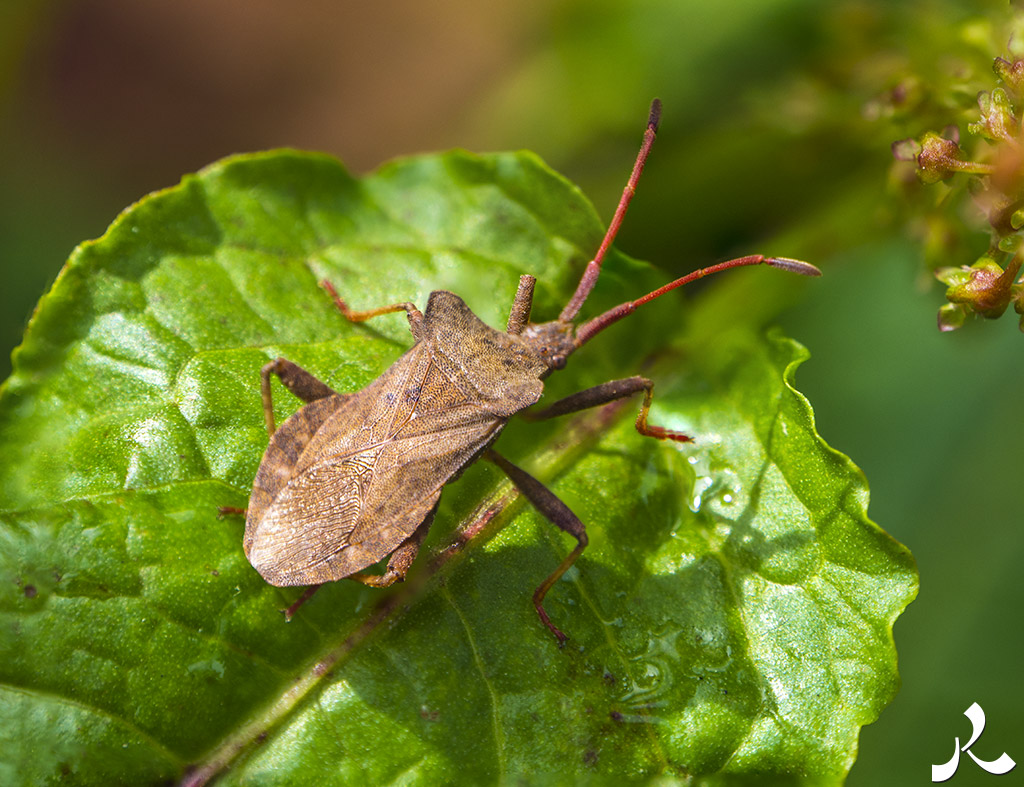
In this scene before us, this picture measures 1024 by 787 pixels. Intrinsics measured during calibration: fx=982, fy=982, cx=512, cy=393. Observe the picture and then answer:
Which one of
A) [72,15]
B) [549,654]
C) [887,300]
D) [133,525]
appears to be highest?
[72,15]

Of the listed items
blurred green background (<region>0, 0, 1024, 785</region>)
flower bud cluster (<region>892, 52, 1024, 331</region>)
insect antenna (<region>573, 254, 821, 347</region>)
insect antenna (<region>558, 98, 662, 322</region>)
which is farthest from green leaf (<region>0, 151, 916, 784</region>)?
blurred green background (<region>0, 0, 1024, 785</region>)

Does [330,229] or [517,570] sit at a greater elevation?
[330,229]

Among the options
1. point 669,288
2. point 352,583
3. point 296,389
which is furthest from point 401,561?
point 669,288

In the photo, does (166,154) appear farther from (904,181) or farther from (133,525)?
(904,181)

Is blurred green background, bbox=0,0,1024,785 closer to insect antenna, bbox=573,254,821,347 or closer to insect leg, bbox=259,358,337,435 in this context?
insect antenna, bbox=573,254,821,347

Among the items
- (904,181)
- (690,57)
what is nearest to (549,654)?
(904,181)

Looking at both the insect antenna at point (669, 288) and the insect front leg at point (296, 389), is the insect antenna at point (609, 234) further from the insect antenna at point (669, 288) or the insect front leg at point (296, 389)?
the insect front leg at point (296, 389)

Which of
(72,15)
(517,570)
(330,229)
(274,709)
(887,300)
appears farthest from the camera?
(72,15)
